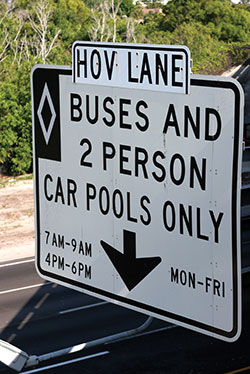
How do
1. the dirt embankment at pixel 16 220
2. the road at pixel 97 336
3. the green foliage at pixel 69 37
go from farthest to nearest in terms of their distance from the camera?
the green foliage at pixel 69 37 → the dirt embankment at pixel 16 220 → the road at pixel 97 336

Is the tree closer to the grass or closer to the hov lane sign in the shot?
the grass

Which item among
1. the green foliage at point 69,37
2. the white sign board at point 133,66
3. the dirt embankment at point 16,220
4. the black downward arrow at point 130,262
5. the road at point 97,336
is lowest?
the dirt embankment at point 16,220

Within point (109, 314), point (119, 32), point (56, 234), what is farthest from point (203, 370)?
point (119, 32)

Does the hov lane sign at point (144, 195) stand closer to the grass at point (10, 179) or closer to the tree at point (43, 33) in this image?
the grass at point (10, 179)

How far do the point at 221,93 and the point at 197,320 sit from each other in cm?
110

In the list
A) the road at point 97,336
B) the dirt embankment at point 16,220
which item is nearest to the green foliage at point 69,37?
the dirt embankment at point 16,220

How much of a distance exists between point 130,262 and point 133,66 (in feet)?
3.39

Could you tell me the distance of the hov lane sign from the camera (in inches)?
128

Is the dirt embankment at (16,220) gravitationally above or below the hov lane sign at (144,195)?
below

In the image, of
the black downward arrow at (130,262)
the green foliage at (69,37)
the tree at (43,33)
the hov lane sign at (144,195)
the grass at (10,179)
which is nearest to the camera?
the hov lane sign at (144,195)

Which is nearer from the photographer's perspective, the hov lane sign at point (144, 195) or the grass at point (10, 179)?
the hov lane sign at point (144, 195)

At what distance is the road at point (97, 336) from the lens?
17.5 metres

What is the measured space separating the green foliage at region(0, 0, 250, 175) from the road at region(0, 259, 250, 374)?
2152 centimetres

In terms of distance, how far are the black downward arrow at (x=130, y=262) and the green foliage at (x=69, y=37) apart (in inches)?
1572
